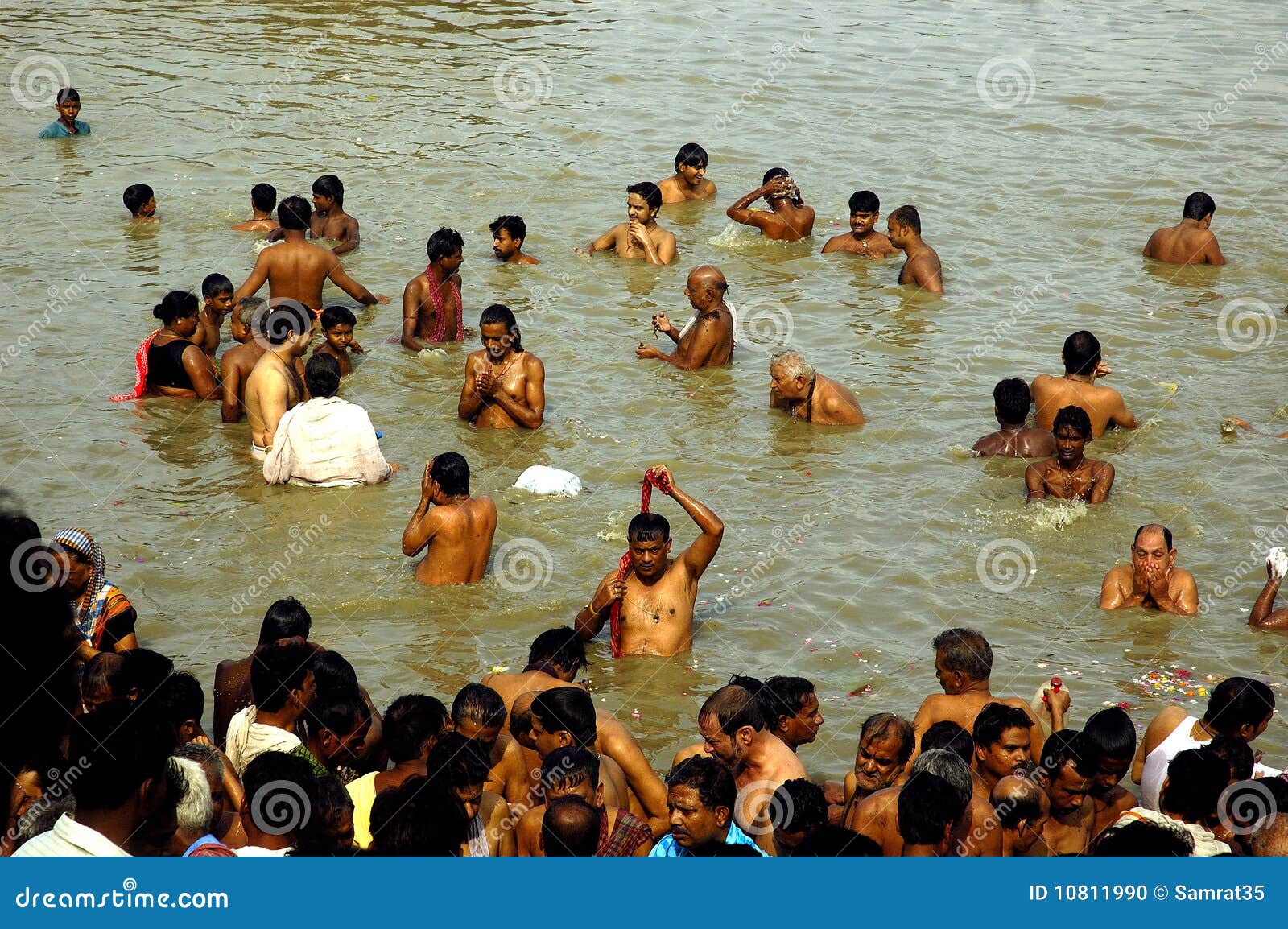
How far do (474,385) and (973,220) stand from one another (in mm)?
6736

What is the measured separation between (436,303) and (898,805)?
7.03 m

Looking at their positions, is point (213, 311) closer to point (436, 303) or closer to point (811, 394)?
point (436, 303)

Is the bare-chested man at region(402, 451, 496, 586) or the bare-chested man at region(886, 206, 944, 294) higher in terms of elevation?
the bare-chested man at region(886, 206, 944, 294)

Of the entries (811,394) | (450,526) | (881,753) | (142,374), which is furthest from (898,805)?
(142,374)

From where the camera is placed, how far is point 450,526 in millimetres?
7801

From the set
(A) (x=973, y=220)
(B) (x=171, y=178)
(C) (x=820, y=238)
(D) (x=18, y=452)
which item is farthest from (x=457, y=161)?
(D) (x=18, y=452)

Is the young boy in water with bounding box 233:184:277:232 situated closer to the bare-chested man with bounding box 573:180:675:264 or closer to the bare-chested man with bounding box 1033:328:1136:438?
the bare-chested man with bounding box 573:180:675:264

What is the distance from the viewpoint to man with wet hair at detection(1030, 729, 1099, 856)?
5.51 metres

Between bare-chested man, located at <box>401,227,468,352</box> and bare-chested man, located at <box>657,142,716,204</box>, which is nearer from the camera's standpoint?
bare-chested man, located at <box>401,227,468,352</box>

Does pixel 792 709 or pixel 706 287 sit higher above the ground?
pixel 706 287

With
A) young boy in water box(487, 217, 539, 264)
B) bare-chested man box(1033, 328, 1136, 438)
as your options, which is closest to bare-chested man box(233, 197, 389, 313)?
young boy in water box(487, 217, 539, 264)

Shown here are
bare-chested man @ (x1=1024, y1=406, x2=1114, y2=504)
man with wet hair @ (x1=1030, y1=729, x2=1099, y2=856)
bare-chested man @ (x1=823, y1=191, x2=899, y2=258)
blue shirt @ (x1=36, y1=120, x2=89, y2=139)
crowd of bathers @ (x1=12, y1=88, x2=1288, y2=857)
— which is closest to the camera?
crowd of bathers @ (x1=12, y1=88, x2=1288, y2=857)

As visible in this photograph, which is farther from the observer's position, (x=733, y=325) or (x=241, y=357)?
(x=733, y=325)

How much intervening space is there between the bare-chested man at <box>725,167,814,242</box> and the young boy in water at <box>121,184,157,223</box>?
5.68 metres
